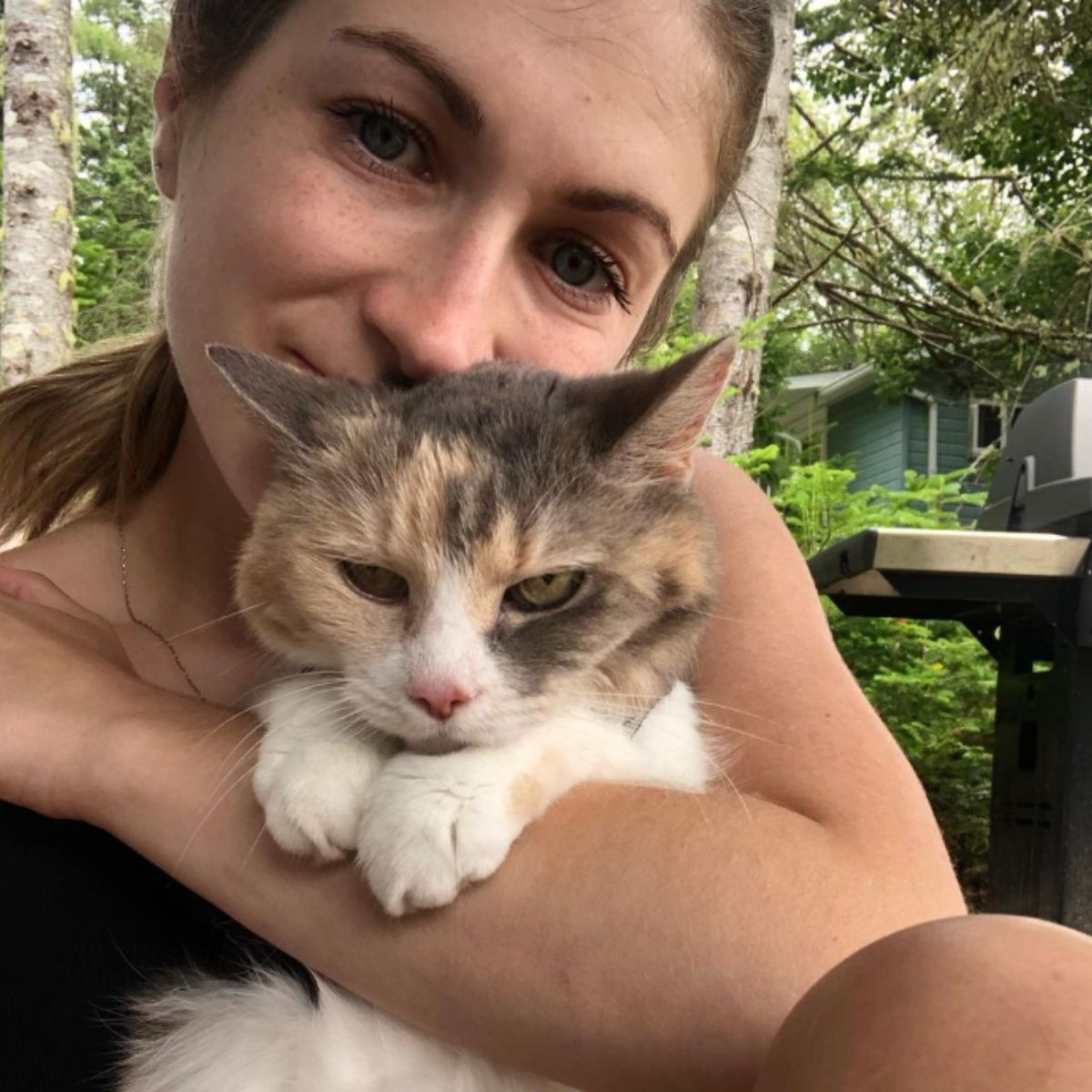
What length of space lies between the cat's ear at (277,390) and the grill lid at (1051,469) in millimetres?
2632

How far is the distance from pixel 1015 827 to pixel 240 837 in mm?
3348

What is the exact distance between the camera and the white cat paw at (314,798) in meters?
1.35

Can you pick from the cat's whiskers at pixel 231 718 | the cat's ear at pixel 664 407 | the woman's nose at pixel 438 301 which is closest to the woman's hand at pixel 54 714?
the cat's whiskers at pixel 231 718

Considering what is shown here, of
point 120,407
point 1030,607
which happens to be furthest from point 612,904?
point 1030,607

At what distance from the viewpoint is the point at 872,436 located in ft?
57.8

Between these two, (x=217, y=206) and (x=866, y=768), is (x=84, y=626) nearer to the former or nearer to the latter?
(x=217, y=206)

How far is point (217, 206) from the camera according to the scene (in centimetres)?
179

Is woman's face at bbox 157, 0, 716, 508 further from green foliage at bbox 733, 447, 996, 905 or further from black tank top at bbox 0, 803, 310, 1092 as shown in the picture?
green foliage at bbox 733, 447, 996, 905

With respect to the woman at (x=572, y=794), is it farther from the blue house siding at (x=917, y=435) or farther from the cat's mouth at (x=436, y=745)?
the blue house siding at (x=917, y=435)

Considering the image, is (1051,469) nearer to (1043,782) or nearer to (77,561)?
(1043,782)

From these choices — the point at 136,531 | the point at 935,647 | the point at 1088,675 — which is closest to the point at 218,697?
the point at 136,531

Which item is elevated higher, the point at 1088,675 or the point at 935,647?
the point at 1088,675

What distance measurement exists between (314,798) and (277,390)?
67cm

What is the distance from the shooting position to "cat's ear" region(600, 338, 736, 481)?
1597mm
